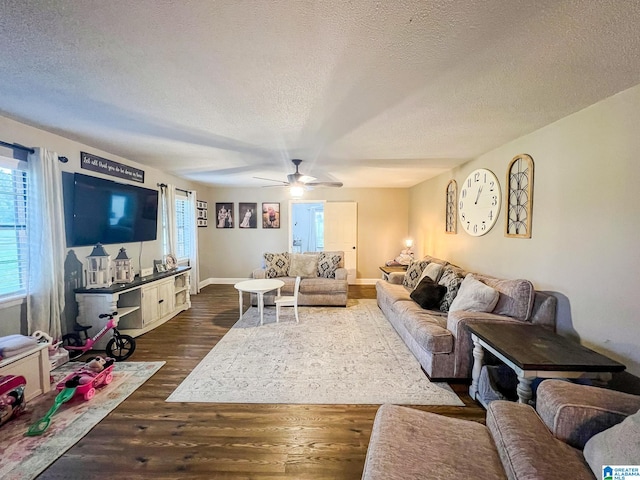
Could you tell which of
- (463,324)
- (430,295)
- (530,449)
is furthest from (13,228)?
(430,295)

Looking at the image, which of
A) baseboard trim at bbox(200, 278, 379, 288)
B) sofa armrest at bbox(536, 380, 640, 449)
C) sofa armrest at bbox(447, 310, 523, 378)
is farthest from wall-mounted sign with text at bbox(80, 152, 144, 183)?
sofa armrest at bbox(536, 380, 640, 449)

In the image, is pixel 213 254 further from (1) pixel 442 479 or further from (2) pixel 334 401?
(1) pixel 442 479

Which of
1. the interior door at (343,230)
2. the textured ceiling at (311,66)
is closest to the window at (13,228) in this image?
the textured ceiling at (311,66)

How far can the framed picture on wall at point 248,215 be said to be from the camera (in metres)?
6.92

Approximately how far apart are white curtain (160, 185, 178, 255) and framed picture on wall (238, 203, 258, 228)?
1.96m

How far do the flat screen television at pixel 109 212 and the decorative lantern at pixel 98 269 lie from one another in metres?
0.17

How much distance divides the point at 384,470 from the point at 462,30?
2.00 metres

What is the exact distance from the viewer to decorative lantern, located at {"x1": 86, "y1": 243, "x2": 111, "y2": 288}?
333cm

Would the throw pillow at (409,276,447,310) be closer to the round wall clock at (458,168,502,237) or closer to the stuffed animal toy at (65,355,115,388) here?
the round wall clock at (458,168,502,237)

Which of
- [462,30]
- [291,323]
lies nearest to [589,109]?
[462,30]

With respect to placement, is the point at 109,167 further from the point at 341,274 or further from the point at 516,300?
the point at 516,300

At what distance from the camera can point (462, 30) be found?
4.34 ft

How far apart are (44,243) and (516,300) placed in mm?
4640

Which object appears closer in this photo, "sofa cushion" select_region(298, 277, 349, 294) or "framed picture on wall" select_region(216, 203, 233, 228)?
"sofa cushion" select_region(298, 277, 349, 294)
